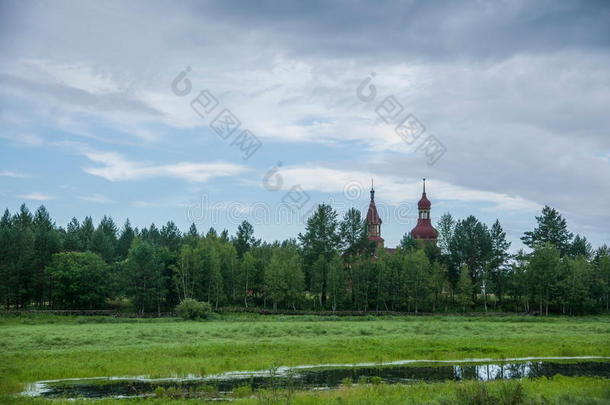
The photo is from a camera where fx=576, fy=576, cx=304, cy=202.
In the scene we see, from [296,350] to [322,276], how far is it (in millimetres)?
50722

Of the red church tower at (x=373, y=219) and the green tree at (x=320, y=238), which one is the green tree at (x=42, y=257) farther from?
the red church tower at (x=373, y=219)

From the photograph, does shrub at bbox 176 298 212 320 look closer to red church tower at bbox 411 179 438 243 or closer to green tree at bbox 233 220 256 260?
green tree at bbox 233 220 256 260

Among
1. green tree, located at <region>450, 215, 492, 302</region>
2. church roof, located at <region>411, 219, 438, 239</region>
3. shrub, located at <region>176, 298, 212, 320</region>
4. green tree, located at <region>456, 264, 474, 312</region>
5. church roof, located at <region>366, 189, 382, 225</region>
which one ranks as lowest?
shrub, located at <region>176, 298, 212, 320</region>

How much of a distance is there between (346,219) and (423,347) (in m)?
57.4

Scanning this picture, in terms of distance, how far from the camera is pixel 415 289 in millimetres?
89000

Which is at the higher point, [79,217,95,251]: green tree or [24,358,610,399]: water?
[79,217,95,251]: green tree

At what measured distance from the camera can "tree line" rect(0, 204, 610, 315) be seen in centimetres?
8644

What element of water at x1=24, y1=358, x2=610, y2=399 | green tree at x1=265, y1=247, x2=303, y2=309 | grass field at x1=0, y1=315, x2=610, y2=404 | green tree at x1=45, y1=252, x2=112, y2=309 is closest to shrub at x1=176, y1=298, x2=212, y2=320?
green tree at x1=265, y1=247, x2=303, y2=309

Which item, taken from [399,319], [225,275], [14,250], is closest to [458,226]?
[399,319]

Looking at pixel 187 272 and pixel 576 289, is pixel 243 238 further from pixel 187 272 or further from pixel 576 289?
pixel 576 289

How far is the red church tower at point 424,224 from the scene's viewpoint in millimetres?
129250

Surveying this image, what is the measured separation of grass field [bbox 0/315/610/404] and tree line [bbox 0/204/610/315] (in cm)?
2699

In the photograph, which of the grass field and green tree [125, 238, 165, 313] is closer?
the grass field

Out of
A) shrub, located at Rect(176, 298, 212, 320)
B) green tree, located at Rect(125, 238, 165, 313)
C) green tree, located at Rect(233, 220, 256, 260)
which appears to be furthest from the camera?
green tree, located at Rect(233, 220, 256, 260)
